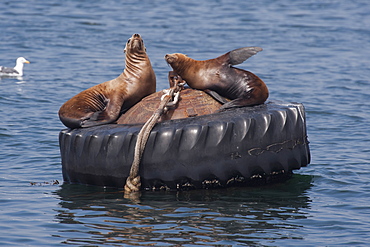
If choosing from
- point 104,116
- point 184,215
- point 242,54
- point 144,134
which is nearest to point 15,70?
point 104,116

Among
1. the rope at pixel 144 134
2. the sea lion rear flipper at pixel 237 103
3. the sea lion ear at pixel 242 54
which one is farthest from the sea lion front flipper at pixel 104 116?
the sea lion ear at pixel 242 54

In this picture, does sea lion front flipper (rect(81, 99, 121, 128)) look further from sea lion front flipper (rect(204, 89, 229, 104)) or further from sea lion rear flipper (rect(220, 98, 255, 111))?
sea lion rear flipper (rect(220, 98, 255, 111))

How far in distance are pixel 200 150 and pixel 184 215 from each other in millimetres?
722

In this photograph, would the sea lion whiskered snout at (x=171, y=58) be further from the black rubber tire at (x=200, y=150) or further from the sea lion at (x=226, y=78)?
the black rubber tire at (x=200, y=150)

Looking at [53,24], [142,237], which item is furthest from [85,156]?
[53,24]

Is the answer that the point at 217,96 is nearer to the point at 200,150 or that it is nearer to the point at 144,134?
the point at 200,150

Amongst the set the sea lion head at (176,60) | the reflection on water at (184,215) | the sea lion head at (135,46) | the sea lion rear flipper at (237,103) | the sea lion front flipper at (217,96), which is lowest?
the reflection on water at (184,215)

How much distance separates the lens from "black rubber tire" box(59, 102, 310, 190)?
6980mm

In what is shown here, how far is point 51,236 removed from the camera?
620 cm

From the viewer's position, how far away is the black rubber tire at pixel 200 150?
698 centimetres

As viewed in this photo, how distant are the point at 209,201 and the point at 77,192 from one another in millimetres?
1544

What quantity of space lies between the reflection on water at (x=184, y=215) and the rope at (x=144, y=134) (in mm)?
171

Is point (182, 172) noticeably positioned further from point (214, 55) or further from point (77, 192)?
point (214, 55)

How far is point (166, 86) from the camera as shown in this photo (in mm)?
14430
